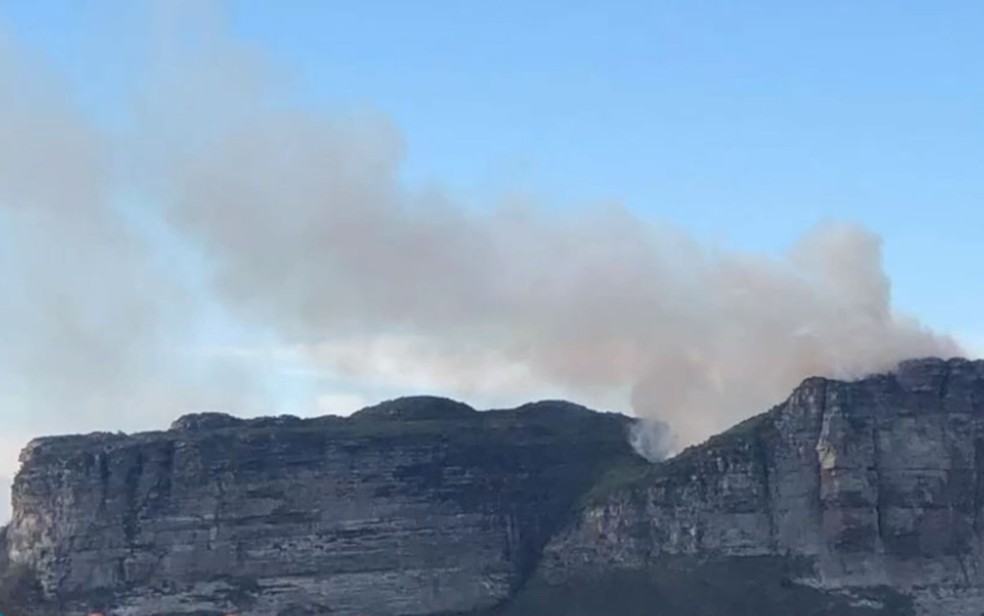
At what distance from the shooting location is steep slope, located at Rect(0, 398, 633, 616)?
582 feet

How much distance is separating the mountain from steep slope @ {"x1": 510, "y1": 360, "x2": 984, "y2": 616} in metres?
0.17

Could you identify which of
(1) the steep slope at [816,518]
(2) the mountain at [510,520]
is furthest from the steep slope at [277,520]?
(1) the steep slope at [816,518]

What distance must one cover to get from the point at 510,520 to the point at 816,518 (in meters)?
27.5

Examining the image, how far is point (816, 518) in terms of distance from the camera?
17500 cm

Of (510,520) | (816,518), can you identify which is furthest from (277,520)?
(816,518)

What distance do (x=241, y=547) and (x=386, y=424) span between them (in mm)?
18192

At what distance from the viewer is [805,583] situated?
172750 millimetres

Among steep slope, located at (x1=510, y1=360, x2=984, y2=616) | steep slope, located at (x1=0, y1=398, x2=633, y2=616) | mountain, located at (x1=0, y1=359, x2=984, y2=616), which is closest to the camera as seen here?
steep slope, located at (x1=510, y1=360, x2=984, y2=616)

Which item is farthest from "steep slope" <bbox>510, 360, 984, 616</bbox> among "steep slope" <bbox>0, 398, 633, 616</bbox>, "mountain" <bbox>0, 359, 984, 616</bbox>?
"steep slope" <bbox>0, 398, 633, 616</bbox>

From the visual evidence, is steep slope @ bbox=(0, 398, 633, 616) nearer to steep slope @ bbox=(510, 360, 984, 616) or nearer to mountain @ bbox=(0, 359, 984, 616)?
mountain @ bbox=(0, 359, 984, 616)

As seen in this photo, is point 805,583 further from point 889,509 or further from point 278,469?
point 278,469

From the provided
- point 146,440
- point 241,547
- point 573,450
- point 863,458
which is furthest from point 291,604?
point 863,458

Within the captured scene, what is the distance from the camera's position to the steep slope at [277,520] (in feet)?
582

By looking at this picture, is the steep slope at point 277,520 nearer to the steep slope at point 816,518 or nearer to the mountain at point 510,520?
the mountain at point 510,520
